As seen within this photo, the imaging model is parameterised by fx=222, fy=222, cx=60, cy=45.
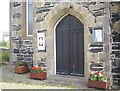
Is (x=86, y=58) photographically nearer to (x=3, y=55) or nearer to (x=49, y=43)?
(x=49, y=43)

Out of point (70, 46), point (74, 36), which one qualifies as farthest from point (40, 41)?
point (74, 36)

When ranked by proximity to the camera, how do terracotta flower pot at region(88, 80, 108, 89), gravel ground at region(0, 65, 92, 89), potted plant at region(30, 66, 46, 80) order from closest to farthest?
terracotta flower pot at region(88, 80, 108, 89) → gravel ground at region(0, 65, 92, 89) → potted plant at region(30, 66, 46, 80)

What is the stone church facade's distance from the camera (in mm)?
7790

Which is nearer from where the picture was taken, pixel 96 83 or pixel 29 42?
pixel 96 83

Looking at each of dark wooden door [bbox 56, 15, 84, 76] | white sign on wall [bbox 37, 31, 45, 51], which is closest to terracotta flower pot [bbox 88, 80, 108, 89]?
dark wooden door [bbox 56, 15, 84, 76]

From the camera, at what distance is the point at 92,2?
8.06 m

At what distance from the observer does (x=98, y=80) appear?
7352mm

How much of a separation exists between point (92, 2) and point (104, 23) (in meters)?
0.92

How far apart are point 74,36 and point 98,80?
233 centimetres

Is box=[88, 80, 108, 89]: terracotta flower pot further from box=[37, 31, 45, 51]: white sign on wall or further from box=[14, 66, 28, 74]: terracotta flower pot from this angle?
box=[14, 66, 28, 74]: terracotta flower pot

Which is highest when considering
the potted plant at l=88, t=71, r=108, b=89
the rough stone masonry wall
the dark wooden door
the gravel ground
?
the rough stone masonry wall

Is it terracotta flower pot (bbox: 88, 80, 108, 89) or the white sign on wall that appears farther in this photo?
the white sign on wall

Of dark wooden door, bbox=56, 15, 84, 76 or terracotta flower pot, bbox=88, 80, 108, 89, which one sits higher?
dark wooden door, bbox=56, 15, 84, 76

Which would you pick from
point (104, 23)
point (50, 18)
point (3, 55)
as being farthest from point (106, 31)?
point (3, 55)
